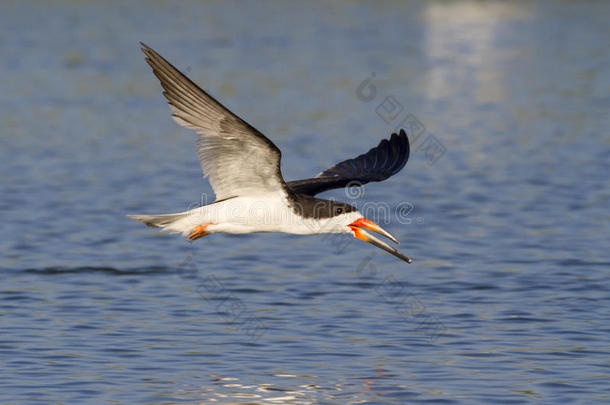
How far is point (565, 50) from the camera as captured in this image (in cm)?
3297

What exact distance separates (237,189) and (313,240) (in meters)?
4.93

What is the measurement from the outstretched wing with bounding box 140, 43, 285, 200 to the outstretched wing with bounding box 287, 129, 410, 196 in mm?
1176

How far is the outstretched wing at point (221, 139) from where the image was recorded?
27.0 feet

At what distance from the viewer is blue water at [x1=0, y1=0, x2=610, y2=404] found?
873cm

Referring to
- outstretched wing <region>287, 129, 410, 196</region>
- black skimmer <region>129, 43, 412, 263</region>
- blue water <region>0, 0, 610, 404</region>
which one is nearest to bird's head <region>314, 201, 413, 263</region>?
black skimmer <region>129, 43, 412, 263</region>

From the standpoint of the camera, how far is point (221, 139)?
28.0 ft

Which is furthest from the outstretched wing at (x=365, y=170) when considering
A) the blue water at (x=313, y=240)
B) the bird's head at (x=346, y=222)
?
the blue water at (x=313, y=240)

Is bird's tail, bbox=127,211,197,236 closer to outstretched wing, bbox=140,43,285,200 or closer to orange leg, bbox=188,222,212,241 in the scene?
orange leg, bbox=188,222,212,241

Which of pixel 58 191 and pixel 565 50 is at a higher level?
pixel 565 50

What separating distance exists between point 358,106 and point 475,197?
8051 mm

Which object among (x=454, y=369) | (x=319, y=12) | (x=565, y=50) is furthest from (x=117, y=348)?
(x=319, y=12)

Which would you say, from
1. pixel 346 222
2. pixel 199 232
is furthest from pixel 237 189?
pixel 346 222

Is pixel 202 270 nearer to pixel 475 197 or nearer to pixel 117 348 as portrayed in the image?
pixel 117 348

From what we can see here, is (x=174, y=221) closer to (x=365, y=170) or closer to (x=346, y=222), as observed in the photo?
(x=346, y=222)
